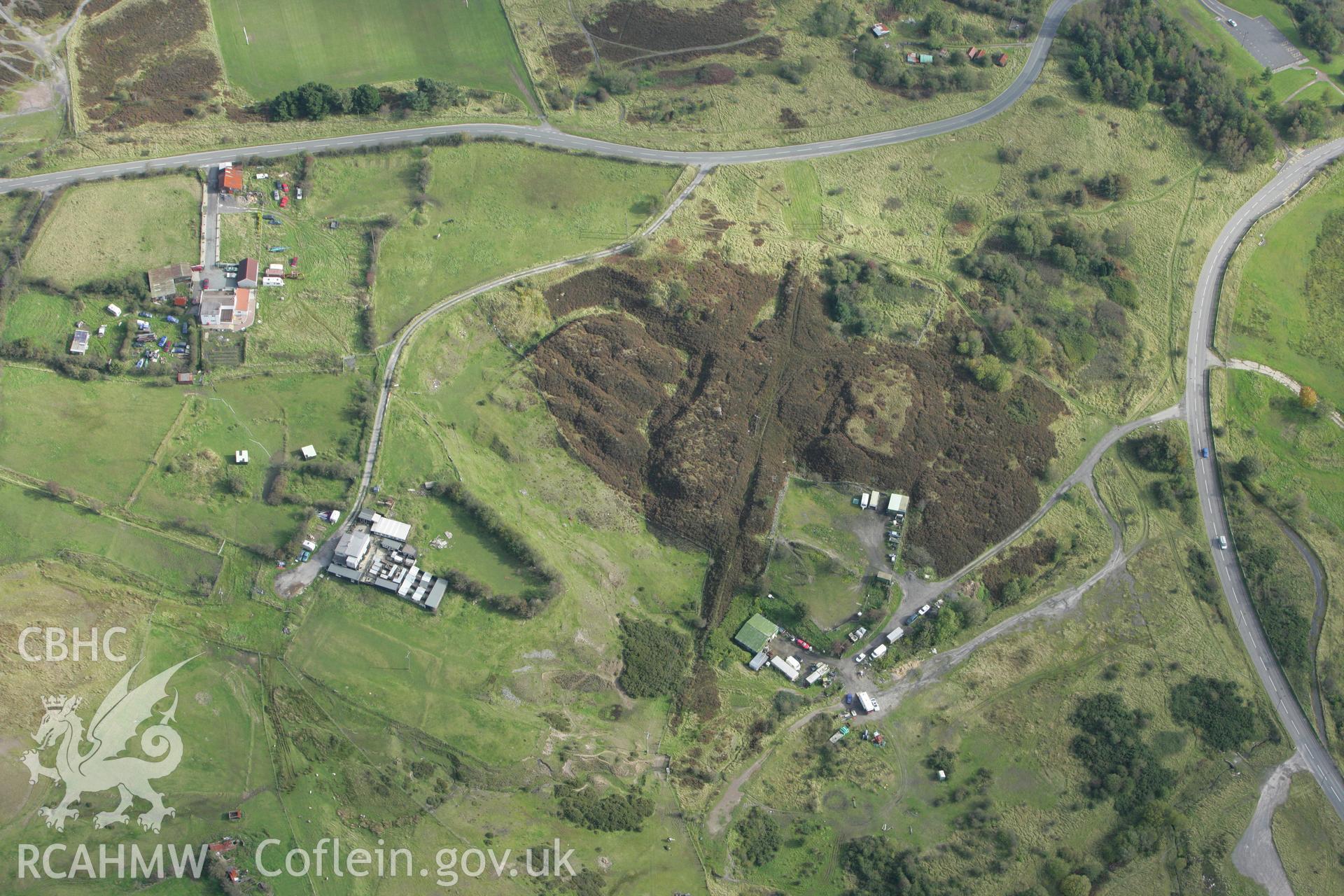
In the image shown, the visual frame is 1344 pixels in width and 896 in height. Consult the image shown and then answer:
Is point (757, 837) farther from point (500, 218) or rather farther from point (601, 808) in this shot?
point (500, 218)

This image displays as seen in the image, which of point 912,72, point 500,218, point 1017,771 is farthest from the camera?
point 912,72

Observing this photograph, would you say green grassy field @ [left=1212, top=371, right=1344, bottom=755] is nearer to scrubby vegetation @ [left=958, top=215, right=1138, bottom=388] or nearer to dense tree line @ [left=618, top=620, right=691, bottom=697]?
scrubby vegetation @ [left=958, top=215, right=1138, bottom=388]

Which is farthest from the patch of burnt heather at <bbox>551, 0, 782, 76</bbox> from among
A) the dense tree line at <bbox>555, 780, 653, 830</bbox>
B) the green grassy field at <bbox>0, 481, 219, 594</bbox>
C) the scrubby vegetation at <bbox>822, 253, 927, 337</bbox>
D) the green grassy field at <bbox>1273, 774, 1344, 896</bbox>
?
the green grassy field at <bbox>1273, 774, 1344, 896</bbox>

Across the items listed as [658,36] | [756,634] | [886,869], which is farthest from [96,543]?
[658,36]

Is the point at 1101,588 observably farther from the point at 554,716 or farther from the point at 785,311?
the point at 554,716

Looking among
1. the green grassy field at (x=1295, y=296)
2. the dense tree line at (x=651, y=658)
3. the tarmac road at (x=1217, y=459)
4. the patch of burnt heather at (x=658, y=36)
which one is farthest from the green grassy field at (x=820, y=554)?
the patch of burnt heather at (x=658, y=36)

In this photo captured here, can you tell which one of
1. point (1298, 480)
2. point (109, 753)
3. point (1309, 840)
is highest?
point (1298, 480)
